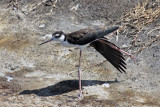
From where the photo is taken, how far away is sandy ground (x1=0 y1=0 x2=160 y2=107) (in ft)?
19.3

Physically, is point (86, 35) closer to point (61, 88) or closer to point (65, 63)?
point (61, 88)

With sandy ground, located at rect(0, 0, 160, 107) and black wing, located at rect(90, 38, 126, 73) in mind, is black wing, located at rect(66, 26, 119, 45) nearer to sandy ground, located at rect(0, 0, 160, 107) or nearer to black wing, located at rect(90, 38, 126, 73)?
black wing, located at rect(90, 38, 126, 73)

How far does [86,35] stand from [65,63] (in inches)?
46.4

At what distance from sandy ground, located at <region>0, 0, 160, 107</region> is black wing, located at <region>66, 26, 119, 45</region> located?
2.63ft

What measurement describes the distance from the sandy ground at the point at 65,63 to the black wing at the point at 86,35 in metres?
0.80

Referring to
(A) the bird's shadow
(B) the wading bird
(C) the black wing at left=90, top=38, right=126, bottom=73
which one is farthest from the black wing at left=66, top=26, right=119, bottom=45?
(A) the bird's shadow

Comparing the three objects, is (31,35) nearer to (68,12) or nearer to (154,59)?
(68,12)

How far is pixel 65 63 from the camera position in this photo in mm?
7004

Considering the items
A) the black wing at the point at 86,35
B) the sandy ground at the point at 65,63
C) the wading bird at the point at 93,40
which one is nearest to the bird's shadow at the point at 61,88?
the sandy ground at the point at 65,63

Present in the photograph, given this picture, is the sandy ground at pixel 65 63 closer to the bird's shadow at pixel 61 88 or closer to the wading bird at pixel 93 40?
the bird's shadow at pixel 61 88

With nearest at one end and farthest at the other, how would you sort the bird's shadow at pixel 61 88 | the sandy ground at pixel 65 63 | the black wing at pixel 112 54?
the sandy ground at pixel 65 63, the bird's shadow at pixel 61 88, the black wing at pixel 112 54

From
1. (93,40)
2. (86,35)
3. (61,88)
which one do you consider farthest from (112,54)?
(61,88)

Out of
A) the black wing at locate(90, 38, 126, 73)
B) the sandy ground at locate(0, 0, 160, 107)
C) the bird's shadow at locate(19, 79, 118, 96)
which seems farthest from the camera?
the black wing at locate(90, 38, 126, 73)

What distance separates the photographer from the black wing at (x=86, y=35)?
5941 mm
